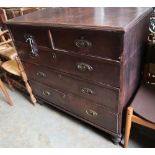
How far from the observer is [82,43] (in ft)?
3.17

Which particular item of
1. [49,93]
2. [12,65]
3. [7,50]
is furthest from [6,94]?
[49,93]

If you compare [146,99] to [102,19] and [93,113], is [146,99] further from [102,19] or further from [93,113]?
[102,19]

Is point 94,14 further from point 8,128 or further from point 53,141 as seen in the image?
point 8,128

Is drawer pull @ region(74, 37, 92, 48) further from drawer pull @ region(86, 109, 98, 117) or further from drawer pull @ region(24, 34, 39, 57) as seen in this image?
drawer pull @ region(86, 109, 98, 117)

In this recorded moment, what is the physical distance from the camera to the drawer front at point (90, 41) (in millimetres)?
848

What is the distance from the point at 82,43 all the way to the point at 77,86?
37cm

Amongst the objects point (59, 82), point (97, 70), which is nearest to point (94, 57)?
point (97, 70)

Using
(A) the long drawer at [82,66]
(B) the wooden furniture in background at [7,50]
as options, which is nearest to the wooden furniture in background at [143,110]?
(A) the long drawer at [82,66]

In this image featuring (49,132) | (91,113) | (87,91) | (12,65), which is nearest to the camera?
Answer: (87,91)

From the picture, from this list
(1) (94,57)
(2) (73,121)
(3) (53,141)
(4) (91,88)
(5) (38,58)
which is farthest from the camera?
(2) (73,121)

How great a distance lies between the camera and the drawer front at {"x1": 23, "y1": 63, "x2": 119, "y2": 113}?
42.8 inches

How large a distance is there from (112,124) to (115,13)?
0.75 meters

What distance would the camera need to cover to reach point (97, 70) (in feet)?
3.34

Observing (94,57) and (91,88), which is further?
(91,88)
